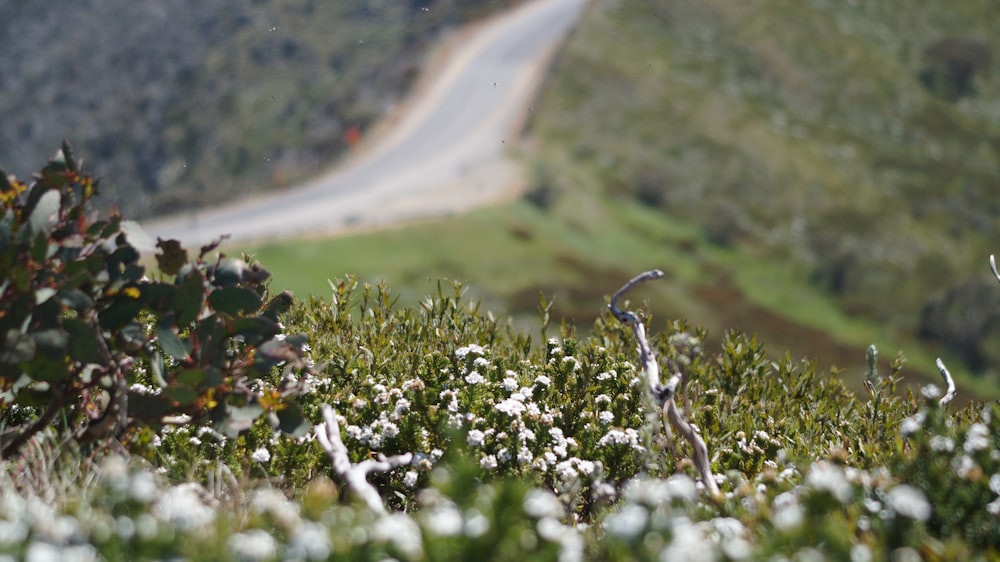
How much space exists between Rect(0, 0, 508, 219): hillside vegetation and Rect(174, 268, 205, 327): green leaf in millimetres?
40592

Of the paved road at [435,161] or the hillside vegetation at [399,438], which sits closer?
the hillside vegetation at [399,438]

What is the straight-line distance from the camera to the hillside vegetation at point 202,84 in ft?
171

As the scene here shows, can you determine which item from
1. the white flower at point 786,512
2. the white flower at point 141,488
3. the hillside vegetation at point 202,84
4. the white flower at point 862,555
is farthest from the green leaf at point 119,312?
the hillside vegetation at point 202,84

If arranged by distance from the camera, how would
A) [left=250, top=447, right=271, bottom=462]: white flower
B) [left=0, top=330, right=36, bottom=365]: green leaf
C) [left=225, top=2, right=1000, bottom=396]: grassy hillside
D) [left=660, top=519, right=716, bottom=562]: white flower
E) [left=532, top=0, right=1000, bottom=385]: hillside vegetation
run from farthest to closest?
1. [left=532, top=0, right=1000, bottom=385]: hillside vegetation
2. [left=225, top=2, right=1000, bottom=396]: grassy hillside
3. [left=250, top=447, right=271, bottom=462]: white flower
4. [left=0, top=330, right=36, bottom=365]: green leaf
5. [left=660, top=519, right=716, bottom=562]: white flower

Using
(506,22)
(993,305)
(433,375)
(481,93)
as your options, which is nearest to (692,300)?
(993,305)

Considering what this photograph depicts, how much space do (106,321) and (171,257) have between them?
44 centimetres

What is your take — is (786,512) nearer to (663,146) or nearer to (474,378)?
(474,378)

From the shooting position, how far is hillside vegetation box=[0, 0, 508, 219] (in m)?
52.2

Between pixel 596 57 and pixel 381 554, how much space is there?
5297cm

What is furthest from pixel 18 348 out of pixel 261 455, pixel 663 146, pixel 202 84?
pixel 202 84

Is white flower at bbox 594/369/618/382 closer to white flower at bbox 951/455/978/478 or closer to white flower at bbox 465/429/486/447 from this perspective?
white flower at bbox 465/429/486/447

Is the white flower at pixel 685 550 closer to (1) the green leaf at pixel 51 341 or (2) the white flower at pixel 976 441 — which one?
(2) the white flower at pixel 976 441

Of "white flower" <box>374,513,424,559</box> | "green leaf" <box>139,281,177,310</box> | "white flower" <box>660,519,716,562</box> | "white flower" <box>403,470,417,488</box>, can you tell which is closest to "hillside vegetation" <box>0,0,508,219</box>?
"green leaf" <box>139,281,177,310</box>

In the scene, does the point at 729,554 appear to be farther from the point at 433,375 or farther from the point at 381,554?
the point at 433,375
